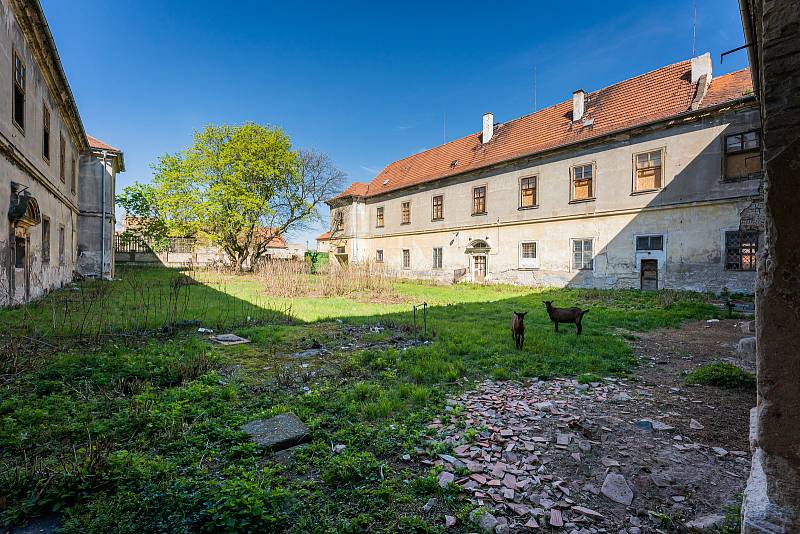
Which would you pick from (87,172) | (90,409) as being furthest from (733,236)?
(87,172)

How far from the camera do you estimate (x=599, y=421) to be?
139 inches

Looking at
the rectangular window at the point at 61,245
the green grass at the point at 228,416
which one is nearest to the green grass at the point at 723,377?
the green grass at the point at 228,416

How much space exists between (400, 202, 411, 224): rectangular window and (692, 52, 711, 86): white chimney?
54.3ft

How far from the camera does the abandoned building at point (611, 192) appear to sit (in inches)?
525

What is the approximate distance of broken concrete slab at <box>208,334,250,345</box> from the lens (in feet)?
21.3

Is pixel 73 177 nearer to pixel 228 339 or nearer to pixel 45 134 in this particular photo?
pixel 45 134

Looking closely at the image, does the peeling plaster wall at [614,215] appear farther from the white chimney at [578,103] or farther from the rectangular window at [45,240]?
the rectangular window at [45,240]

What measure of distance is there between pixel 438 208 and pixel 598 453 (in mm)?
22285

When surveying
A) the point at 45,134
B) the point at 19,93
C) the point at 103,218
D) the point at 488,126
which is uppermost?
the point at 488,126

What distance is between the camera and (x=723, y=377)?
14.7 ft

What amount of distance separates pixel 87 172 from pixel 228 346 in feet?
60.8

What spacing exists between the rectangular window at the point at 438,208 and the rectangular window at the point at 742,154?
46.6ft

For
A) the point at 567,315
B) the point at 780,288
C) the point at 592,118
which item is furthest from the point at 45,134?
the point at 592,118

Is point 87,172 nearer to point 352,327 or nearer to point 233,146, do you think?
point 233,146
